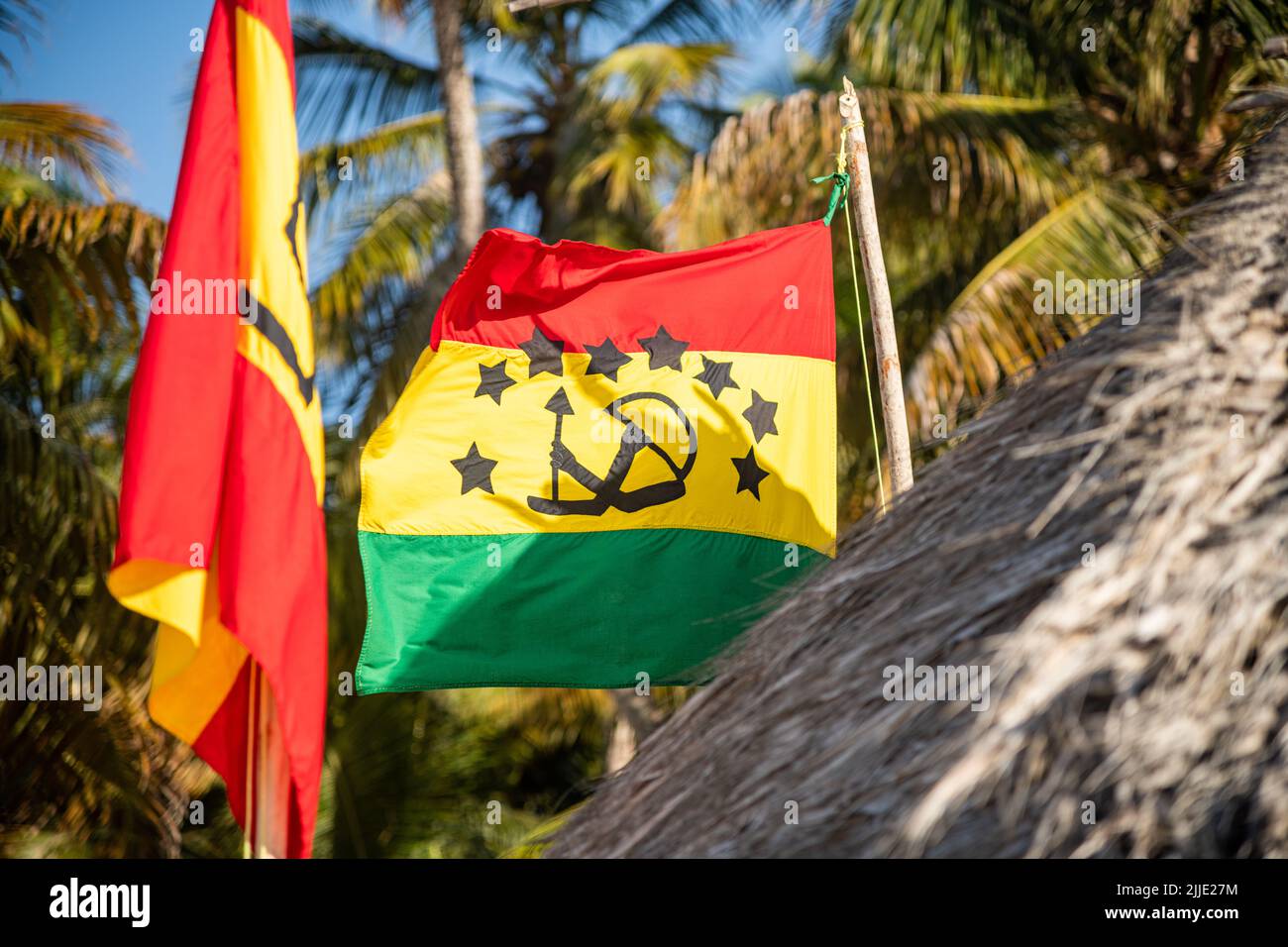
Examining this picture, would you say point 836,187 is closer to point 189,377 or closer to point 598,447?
point 598,447

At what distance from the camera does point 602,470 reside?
5516mm

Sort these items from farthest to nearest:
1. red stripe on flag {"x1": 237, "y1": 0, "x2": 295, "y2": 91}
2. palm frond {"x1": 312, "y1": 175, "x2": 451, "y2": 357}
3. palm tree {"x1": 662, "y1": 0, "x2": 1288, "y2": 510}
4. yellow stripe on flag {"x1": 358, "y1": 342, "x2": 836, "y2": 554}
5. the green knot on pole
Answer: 1. palm frond {"x1": 312, "y1": 175, "x2": 451, "y2": 357}
2. palm tree {"x1": 662, "y1": 0, "x2": 1288, "y2": 510}
3. the green knot on pole
4. yellow stripe on flag {"x1": 358, "y1": 342, "x2": 836, "y2": 554}
5. red stripe on flag {"x1": 237, "y1": 0, "x2": 295, "y2": 91}

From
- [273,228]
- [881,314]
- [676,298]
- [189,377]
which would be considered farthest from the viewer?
[676,298]

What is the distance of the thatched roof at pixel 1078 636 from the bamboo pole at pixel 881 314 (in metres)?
1.26

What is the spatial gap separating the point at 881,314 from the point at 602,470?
1357 millimetres

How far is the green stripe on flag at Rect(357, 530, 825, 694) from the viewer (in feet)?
17.4

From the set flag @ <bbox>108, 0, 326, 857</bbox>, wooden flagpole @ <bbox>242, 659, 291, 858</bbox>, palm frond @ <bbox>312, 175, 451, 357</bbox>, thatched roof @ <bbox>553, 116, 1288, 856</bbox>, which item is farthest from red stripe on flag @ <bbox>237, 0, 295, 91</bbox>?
palm frond @ <bbox>312, 175, 451, 357</bbox>

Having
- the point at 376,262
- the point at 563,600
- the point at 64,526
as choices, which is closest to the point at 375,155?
the point at 376,262

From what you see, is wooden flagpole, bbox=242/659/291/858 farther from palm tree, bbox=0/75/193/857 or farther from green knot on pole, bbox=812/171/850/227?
palm tree, bbox=0/75/193/857

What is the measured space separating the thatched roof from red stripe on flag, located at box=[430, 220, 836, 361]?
193cm

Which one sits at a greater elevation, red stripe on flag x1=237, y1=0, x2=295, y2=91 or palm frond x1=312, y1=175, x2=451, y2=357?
palm frond x1=312, y1=175, x2=451, y2=357

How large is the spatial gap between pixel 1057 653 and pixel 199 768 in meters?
11.1

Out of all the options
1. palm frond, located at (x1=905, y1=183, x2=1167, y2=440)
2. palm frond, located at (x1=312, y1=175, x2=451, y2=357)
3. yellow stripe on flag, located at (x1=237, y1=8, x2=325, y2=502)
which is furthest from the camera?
palm frond, located at (x1=312, y1=175, x2=451, y2=357)
